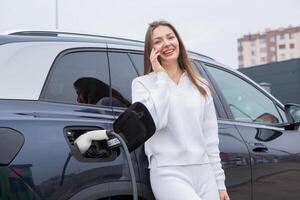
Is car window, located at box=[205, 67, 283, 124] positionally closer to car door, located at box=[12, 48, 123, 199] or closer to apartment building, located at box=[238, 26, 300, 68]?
car door, located at box=[12, 48, 123, 199]

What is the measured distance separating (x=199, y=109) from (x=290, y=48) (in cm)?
10722

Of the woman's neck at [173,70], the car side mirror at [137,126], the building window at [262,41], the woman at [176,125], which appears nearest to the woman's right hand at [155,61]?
the woman at [176,125]

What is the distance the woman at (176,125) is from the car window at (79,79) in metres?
0.30

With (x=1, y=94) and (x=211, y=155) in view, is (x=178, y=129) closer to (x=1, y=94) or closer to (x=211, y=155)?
(x=211, y=155)

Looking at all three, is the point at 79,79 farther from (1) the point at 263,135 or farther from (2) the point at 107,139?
(1) the point at 263,135

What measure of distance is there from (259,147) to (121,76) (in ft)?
4.14


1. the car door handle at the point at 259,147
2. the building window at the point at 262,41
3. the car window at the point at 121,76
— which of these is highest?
the building window at the point at 262,41

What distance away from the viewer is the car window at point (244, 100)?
420 centimetres

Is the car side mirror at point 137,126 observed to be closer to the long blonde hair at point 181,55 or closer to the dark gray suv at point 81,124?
the dark gray suv at point 81,124

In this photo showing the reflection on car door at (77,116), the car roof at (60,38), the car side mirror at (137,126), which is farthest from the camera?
the car roof at (60,38)

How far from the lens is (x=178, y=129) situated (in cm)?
299

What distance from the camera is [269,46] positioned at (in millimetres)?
112062

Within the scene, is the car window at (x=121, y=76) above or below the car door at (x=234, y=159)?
above

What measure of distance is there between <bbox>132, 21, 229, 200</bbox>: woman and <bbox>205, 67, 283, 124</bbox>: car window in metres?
1.01
